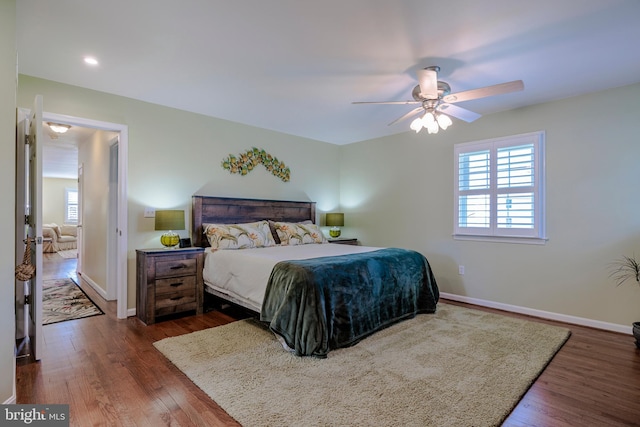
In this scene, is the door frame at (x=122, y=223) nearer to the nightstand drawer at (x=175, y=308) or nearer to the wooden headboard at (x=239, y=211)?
the nightstand drawer at (x=175, y=308)

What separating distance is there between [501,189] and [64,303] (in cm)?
584

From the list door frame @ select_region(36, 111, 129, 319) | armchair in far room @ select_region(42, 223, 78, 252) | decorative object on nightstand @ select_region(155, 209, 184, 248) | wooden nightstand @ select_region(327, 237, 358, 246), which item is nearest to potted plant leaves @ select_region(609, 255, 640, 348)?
wooden nightstand @ select_region(327, 237, 358, 246)

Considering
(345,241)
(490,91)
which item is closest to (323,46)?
(490,91)

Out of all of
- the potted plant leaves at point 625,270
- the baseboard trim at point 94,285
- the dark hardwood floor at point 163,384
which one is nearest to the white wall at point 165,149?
the dark hardwood floor at point 163,384

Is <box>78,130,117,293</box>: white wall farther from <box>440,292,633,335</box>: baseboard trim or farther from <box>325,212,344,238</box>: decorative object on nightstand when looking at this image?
<box>440,292,633,335</box>: baseboard trim

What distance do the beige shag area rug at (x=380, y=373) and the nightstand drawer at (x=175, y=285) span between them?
0.69 metres

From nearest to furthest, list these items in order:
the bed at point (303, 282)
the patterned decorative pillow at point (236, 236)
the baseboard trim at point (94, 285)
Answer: the bed at point (303, 282) → the patterned decorative pillow at point (236, 236) → the baseboard trim at point (94, 285)

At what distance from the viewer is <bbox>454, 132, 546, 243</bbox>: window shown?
12.5ft

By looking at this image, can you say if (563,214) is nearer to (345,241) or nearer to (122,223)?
(345,241)

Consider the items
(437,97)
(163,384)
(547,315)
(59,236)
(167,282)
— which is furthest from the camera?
(59,236)

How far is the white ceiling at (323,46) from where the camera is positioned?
2109 millimetres

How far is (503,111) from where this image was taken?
4062 mm

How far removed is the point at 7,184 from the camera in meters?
1.87

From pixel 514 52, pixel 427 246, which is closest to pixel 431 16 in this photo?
pixel 514 52
